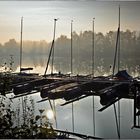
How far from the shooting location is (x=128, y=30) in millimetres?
1968

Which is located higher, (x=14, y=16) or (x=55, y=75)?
(x=14, y=16)

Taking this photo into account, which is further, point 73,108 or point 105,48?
point 73,108

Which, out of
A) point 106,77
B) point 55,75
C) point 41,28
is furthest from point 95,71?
point 41,28

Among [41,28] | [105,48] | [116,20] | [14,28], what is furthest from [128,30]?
[14,28]

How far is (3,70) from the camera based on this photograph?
1.25 metres

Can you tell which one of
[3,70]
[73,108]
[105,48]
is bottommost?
[73,108]

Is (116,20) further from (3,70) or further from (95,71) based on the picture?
(95,71)

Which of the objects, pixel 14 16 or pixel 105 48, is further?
pixel 105 48

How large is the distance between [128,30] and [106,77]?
10.3 feet

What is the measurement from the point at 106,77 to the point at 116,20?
3115 mm

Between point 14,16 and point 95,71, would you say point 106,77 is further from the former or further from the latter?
point 14,16

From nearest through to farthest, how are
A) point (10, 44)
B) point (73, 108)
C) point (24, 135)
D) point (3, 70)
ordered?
1. point (24, 135)
2. point (3, 70)
3. point (10, 44)
4. point (73, 108)

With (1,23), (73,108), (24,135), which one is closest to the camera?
(24,135)

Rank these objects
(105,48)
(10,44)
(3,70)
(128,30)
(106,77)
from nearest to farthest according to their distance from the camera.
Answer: (3,70)
(10,44)
(128,30)
(105,48)
(106,77)
